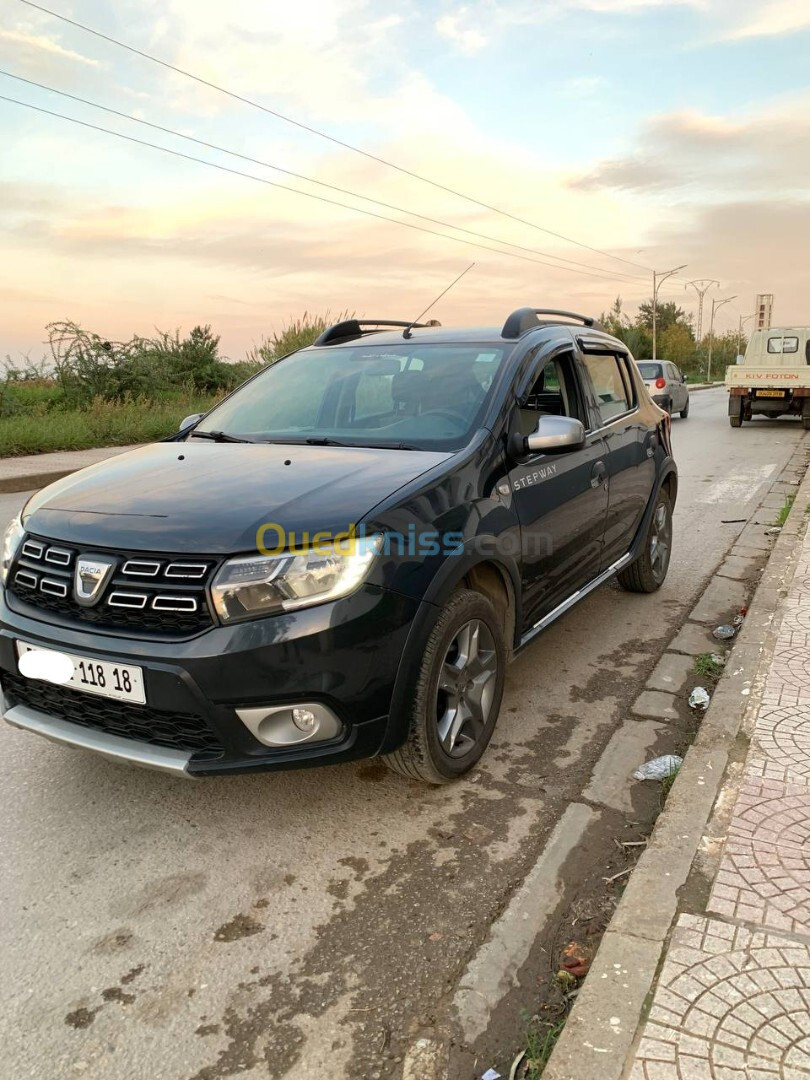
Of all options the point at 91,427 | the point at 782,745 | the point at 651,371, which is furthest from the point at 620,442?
the point at 651,371

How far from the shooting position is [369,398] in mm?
3908

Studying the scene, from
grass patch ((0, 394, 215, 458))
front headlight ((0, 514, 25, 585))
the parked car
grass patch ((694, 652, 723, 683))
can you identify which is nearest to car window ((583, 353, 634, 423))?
grass patch ((694, 652, 723, 683))

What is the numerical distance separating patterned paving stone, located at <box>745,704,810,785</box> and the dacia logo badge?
2.36 m

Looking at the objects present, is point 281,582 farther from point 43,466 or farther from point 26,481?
point 43,466

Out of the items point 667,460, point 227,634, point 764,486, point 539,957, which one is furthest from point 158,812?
A: point 764,486

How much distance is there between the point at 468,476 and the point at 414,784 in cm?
122

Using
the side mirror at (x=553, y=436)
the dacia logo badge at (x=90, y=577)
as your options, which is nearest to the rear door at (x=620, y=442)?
the side mirror at (x=553, y=436)

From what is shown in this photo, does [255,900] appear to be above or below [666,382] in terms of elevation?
below

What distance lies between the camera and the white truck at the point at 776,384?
17906mm

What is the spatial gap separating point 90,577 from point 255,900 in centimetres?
112

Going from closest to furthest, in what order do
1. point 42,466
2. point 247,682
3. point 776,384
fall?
point 247,682
point 42,466
point 776,384

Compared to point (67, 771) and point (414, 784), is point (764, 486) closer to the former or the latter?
point (414, 784)

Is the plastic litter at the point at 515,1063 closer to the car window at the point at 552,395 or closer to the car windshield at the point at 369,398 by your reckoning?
the car windshield at the point at 369,398

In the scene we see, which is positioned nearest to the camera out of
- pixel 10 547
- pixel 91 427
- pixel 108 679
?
pixel 108 679
